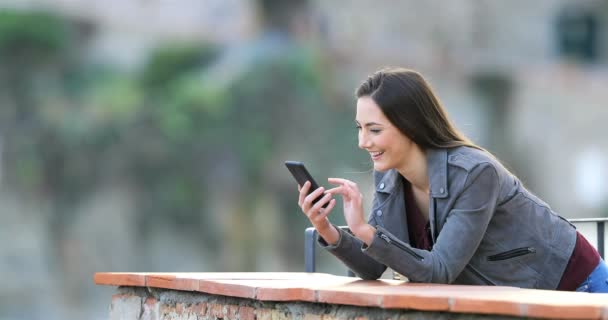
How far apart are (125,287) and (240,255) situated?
18599 mm

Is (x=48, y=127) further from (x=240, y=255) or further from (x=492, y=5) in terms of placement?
(x=492, y=5)

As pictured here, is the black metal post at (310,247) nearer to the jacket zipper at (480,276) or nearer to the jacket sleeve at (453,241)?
the jacket zipper at (480,276)

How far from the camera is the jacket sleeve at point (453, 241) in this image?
3664mm

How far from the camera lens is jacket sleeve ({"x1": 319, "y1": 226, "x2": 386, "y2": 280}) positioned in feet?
12.8

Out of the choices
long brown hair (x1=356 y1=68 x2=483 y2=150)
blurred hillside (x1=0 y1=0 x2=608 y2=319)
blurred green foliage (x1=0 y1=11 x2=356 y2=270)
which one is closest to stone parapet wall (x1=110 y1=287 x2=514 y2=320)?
long brown hair (x1=356 y1=68 x2=483 y2=150)

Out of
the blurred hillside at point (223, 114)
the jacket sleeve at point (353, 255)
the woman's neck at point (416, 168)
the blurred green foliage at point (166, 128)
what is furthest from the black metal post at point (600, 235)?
the blurred green foliage at point (166, 128)

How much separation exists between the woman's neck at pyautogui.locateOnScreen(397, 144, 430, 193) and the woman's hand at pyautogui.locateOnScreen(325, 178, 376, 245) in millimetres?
385

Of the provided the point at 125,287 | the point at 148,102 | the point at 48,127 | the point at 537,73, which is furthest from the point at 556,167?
the point at 125,287

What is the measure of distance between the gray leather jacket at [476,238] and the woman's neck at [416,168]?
4 cm

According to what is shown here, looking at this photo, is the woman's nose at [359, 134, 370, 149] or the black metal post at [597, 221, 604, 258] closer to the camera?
the woman's nose at [359, 134, 370, 149]

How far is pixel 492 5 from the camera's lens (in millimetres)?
25703

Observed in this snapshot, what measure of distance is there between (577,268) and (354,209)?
872mm

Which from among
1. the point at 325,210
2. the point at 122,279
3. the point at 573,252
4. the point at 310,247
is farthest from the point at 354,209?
the point at 310,247

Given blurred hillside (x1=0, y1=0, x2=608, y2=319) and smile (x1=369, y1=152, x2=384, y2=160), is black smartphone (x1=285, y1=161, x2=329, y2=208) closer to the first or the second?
smile (x1=369, y1=152, x2=384, y2=160)
